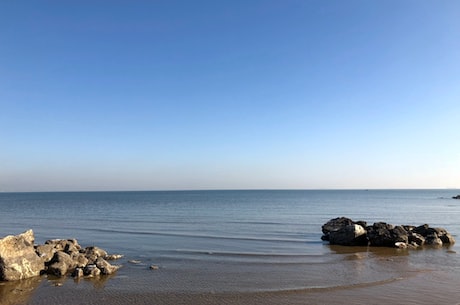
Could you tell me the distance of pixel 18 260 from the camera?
719 inches

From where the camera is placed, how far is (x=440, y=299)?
14.8 m

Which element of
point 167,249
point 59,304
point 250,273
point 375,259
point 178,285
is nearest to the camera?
point 59,304

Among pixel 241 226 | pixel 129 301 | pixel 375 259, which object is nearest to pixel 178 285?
pixel 129 301

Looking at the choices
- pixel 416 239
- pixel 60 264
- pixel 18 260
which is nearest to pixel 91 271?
pixel 60 264

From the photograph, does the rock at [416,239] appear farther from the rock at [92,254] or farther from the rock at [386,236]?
the rock at [92,254]

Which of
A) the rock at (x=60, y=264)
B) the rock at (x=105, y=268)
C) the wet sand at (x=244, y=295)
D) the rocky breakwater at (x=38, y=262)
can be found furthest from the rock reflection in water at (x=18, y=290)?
the rock at (x=105, y=268)

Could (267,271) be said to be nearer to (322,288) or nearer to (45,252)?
(322,288)

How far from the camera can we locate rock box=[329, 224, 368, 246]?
29.2 metres

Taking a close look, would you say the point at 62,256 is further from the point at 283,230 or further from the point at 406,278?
the point at 283,230

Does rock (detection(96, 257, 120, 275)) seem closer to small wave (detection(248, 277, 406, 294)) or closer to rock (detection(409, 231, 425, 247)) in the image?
small wave (detection(248, 277, 406, 294))

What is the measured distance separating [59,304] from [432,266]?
19685 millimetres

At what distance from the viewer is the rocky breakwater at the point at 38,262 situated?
703 inches

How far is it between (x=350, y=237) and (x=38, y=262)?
22.2 metres

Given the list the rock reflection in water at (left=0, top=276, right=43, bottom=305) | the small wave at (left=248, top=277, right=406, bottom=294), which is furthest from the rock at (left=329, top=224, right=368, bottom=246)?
the rock reflection in water at (left=0, top=276, right=43, bottom=305)
